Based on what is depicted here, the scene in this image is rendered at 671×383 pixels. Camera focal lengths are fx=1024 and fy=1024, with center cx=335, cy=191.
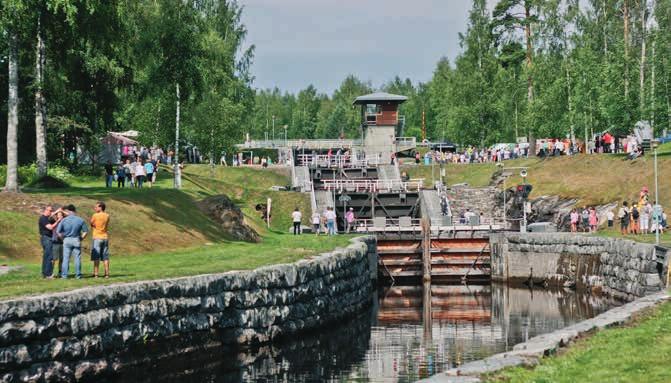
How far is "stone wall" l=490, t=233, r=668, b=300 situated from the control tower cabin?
3758 centimetres

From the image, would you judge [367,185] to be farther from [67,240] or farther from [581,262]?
[67,240]

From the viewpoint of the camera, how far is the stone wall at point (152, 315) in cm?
1944

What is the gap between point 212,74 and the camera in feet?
183

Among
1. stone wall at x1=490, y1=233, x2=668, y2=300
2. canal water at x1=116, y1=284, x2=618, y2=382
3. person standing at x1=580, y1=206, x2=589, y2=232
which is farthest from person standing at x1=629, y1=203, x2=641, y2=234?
person standing at x1=580, y1=206, x2=589, y2=232

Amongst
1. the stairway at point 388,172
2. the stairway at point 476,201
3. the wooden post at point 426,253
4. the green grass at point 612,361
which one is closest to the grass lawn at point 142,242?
the wooden post at point 426,253

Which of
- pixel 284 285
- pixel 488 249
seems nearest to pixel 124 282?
pixel 284 285

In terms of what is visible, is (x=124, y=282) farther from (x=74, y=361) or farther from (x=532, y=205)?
(x=532, y=205)

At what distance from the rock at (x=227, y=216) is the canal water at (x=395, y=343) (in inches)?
240

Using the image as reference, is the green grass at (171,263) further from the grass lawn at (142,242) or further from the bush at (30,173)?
the bush at (30,173)

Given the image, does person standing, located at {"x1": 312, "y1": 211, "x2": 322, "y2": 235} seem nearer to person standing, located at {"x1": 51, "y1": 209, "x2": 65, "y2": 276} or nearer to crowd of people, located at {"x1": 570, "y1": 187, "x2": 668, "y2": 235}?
crowd of people, located at {"x1": 570, "y1": 187, "x2": 668, "y2": 235}

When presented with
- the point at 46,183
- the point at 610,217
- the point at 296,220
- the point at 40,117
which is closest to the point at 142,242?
the point at 46,183

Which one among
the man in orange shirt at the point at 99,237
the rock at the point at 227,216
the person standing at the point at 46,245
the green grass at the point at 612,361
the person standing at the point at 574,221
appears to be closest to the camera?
the green grass at the point at 612,361

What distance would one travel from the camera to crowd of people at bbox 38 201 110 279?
2403 cm

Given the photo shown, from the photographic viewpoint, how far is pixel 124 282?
920 inches
